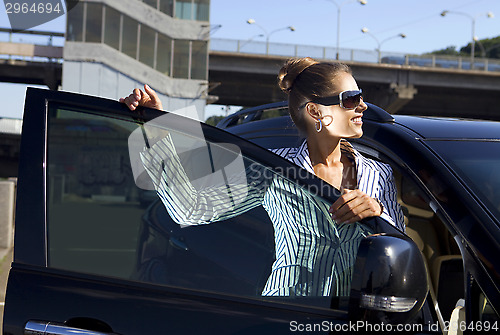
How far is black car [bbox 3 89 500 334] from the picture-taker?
1598mm

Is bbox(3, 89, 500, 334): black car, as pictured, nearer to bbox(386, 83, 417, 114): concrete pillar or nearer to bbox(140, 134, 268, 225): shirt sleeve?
bbox(140, 134, 268, 225): shirt sleeve

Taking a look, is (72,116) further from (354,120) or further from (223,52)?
(223,52)

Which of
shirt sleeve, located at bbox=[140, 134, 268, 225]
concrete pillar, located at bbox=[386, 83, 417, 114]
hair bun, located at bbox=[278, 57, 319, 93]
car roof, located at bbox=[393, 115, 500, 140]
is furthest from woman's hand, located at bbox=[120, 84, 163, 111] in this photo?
concrete pillar, located at bbox=[386, 83, 417, 114]

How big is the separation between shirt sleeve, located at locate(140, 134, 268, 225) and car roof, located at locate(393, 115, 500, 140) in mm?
694

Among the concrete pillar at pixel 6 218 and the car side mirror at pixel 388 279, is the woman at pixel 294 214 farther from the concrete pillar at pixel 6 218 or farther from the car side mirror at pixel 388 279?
the concrete pillar at pixel 6 218

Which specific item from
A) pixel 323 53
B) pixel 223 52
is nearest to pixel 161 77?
pixel 223 52

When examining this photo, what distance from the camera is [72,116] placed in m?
1.77

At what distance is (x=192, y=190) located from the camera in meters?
1.85

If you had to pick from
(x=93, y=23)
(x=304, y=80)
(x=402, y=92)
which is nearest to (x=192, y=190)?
(x=304, y=80)

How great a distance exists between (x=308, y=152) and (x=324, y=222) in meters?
0.81

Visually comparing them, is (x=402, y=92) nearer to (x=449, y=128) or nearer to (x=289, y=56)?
(x=289, y=56)

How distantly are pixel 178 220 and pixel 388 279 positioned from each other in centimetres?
66

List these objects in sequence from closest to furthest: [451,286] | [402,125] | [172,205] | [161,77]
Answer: [172,205]
[402,125]
[451,286]
[161,77]

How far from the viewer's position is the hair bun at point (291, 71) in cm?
254
